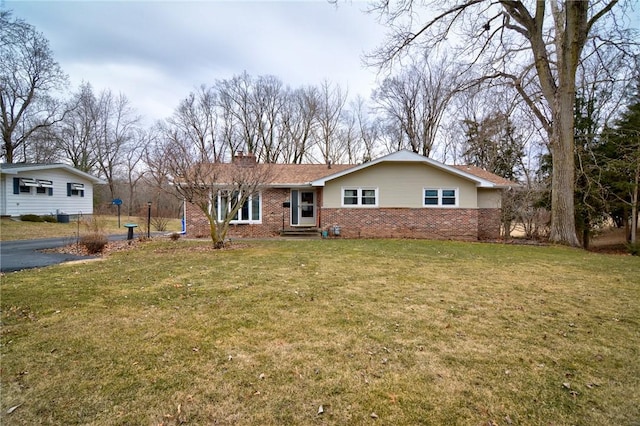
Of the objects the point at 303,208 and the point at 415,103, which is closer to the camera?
the point at 303,208

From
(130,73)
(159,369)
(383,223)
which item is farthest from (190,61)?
(159,369)

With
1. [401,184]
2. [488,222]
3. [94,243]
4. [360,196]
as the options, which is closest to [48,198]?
[94,243]

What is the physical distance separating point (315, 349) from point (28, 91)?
107ft

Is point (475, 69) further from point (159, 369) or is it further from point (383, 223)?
point (159, 369)

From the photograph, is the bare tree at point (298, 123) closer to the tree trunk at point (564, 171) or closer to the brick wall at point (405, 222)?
the brick wall at point (405, 222)

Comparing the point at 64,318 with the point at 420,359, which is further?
the point at 64,318

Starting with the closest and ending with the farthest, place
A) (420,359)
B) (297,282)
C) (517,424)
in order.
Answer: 1. (517,424)
2. (420,359)
3. (297,282)

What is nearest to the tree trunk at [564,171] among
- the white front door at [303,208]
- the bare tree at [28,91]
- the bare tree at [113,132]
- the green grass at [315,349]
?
the green grass at [315,349]

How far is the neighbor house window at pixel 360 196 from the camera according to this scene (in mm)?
15703

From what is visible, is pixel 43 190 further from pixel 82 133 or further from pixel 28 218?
pixel 82 133

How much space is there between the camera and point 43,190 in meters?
21.3

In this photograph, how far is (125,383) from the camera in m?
2.78

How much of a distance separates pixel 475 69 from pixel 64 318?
1874 cm

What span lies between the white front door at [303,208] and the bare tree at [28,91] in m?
22.2
